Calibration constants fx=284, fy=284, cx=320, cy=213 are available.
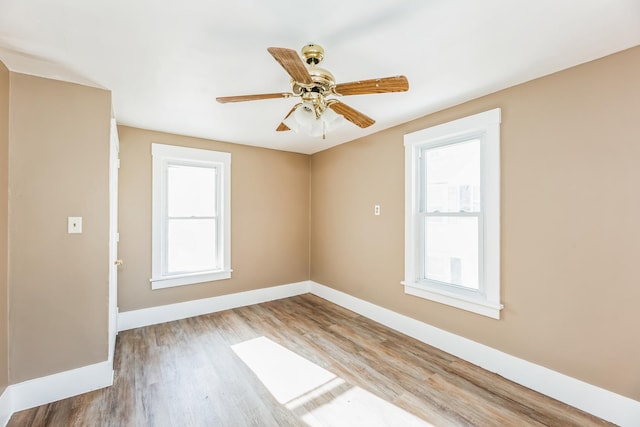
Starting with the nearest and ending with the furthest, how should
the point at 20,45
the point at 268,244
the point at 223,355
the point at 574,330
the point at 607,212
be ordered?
the point at 20,45 → the point at 607,212 → the point at 574,330 → the point at 223,355 → the point at 268,244

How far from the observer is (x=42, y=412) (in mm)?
1980

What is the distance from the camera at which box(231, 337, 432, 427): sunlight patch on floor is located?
1896 mm

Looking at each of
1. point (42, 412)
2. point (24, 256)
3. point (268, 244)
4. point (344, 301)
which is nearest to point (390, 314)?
point (344, 301)

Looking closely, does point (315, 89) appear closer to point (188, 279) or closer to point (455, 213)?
point (455, 213)

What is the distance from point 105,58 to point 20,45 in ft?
1.41

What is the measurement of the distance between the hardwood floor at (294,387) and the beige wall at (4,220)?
1.34ft

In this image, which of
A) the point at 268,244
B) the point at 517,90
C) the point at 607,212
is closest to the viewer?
the point at 607,212

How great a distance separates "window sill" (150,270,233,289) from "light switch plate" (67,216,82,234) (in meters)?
1.43

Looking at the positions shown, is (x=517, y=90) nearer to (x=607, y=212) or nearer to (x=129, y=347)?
(x=607, y=212)

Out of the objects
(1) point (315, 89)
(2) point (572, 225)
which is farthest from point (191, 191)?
(2) point (572, 225)

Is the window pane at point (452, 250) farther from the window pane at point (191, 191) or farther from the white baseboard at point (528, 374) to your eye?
the window pane at point (191, 191)

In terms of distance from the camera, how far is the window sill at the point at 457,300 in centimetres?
244

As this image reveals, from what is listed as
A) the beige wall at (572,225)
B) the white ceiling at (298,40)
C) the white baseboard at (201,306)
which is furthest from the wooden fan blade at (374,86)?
the white baseboard at (201,306)

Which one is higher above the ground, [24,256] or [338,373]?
[24,256]
